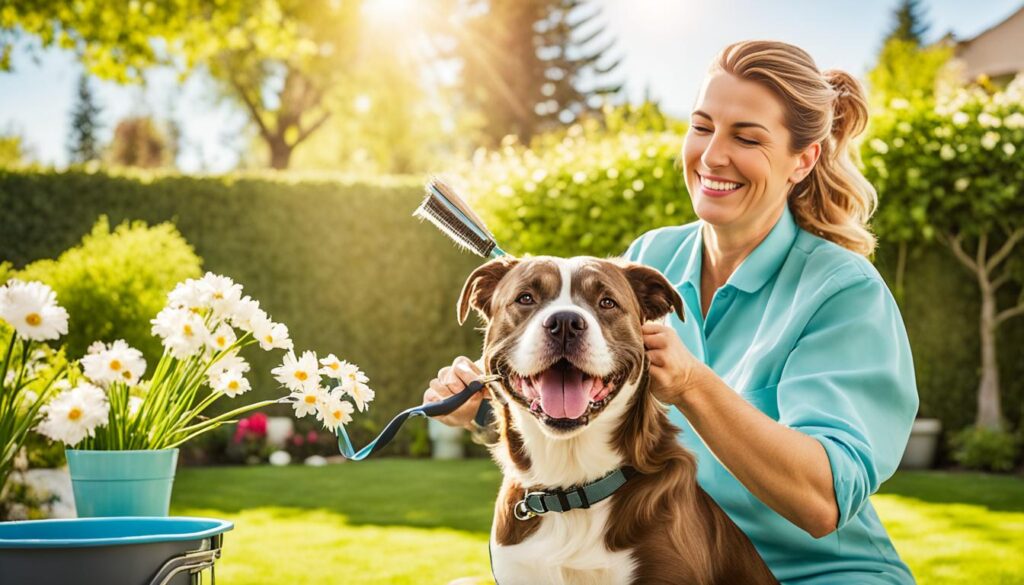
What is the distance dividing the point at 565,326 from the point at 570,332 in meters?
0.02

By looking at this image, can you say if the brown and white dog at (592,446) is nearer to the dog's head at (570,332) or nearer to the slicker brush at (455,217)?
the dog's head at (570,332)

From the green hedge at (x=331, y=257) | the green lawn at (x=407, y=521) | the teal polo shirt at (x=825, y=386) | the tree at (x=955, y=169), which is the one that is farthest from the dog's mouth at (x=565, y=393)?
the green hedge at (x=331, y=257)

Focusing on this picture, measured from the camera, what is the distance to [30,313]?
2363 millimetres

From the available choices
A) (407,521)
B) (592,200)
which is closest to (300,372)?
(407,521)

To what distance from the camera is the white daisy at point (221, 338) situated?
9.12 ft

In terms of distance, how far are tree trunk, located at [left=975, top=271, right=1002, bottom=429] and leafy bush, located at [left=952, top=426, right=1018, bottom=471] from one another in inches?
8.0

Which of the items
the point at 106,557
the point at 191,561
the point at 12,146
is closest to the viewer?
the point at 106,557

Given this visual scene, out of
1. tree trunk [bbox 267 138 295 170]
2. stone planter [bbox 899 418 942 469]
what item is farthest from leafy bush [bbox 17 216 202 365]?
tree trunk [bbox 267 138 295 170]

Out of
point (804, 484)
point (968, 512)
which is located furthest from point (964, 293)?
point (804, 484)

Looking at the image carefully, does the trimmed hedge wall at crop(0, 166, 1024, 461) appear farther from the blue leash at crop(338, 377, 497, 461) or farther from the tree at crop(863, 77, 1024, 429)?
the blue leash at crop(338, 377, 497, 461)

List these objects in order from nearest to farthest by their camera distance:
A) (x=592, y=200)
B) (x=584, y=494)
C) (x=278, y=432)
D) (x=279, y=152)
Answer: (x=584, y=494)
(x=592, y=200)
(x=278, y=432)
(x=279, y=152)

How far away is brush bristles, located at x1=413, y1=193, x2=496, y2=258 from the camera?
303cm

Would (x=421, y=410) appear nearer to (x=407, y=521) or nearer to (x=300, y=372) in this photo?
(x=300, y=372)

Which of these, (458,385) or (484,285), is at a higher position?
(484,285)
